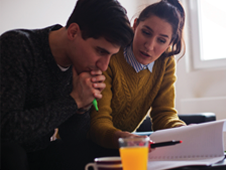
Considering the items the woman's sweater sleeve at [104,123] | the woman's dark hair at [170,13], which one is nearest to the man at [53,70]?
the woman's sweater sleeve at [104,123]

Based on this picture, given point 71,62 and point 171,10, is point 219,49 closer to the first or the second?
point 171,10

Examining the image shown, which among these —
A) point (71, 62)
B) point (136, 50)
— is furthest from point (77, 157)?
point (136, 50)

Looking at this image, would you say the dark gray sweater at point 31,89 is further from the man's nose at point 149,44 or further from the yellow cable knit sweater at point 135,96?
the man's nose at point 149,44

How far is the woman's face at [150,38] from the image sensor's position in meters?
1.17

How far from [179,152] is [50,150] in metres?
0.45

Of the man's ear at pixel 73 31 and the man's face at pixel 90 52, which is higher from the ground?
the man's ear at pixel 73 31

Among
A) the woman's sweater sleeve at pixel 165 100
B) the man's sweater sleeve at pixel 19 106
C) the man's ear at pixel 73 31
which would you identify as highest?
the man's ear at pixel 73 31

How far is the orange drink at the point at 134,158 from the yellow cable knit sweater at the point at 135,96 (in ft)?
1.59

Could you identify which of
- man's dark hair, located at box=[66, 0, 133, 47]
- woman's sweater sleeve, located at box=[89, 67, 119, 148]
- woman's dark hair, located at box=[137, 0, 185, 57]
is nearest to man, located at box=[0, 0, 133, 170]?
man's dark hair, located at box=[66, 0, 133, 47]

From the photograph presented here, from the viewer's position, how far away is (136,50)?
1.22m

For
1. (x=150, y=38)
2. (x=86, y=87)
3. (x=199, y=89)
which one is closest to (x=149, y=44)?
(x=150, y=38)

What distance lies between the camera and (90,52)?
2.89 feet

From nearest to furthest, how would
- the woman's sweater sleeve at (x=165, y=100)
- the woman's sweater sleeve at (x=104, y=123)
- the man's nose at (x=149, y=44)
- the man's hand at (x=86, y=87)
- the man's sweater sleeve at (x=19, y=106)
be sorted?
the man's sweater sleeve at (x=19, y=106) → the man's hand at (x=86, y=87) → the woman's sweater sleeve at (x=104, y=123) → the man's nose at (x=149, y=44) → the woman's sweater sleeve at (x=165, y=100)

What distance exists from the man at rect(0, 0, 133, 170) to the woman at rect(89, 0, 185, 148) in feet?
0.78
